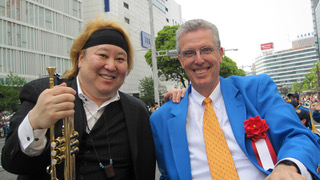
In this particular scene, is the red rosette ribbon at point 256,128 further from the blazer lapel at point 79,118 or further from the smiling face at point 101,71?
the blazer lapel at point 79,118

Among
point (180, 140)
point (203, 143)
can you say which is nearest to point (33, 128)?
point (180, 140)

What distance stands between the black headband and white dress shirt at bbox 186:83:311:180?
0.96m

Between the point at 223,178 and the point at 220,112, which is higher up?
the point at 220,112

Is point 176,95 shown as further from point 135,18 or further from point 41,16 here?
point 135,18

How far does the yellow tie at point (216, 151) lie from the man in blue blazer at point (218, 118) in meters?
0.06

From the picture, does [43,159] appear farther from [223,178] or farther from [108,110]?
[223,178]

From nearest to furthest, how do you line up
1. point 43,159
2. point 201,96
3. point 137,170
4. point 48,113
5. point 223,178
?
point 48,113 < point 43,159 < point 223,178 < point 137,170 < point 201,96

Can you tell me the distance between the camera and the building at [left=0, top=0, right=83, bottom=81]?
2803 cm

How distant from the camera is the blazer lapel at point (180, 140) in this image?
211 cm

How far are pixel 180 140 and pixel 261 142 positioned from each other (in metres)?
0.71

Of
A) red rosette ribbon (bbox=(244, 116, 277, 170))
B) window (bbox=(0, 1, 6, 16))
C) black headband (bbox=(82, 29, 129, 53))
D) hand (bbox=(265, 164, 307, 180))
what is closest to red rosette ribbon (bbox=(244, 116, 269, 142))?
red rosette ribbon (bbox=(244, 116, 277, 170))

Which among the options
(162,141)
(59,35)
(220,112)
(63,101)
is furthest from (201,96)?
(59,35)

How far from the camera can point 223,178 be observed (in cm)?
200

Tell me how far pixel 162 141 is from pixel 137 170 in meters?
0.37
